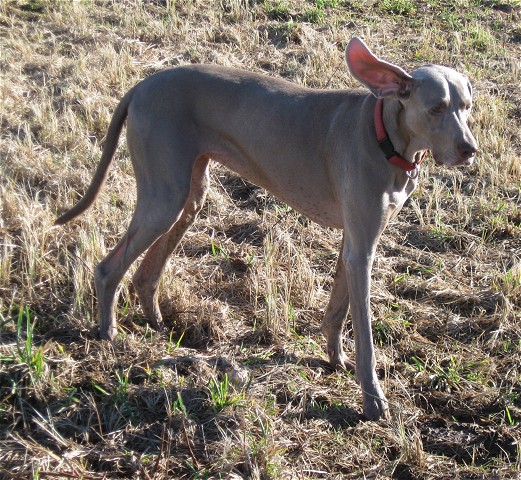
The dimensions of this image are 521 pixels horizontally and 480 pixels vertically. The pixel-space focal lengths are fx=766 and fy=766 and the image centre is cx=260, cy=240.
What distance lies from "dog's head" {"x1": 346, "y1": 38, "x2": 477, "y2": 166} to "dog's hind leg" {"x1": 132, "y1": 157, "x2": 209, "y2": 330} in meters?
1.18

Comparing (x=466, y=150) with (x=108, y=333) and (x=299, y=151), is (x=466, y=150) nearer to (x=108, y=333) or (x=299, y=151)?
(x=299, y=151)

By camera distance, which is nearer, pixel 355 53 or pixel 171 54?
pixel 355 53

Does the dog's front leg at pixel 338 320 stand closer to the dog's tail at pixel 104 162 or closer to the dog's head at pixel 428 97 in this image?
the dog's head at pixel 428 97

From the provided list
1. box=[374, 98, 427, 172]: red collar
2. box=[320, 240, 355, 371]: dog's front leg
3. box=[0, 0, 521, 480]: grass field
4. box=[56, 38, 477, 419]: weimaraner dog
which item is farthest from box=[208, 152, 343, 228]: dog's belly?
box=[0, 0, 521, 480]: grass field

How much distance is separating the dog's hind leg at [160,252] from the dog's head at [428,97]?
3.88 ft

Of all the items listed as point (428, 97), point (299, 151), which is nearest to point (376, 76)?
point (428, 97)

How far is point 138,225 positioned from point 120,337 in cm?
60

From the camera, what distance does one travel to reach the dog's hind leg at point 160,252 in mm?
4324

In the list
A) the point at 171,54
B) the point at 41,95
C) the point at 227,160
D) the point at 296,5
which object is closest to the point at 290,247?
the point at 227,160

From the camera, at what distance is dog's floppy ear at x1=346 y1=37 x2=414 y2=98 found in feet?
11.6

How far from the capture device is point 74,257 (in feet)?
14.7

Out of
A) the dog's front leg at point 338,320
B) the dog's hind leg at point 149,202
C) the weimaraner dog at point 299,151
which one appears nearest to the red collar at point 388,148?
the weimaraner dog at point 299,151

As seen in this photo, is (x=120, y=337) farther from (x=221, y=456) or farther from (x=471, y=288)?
(x=471, y=288)

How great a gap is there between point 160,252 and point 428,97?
1.77 m
